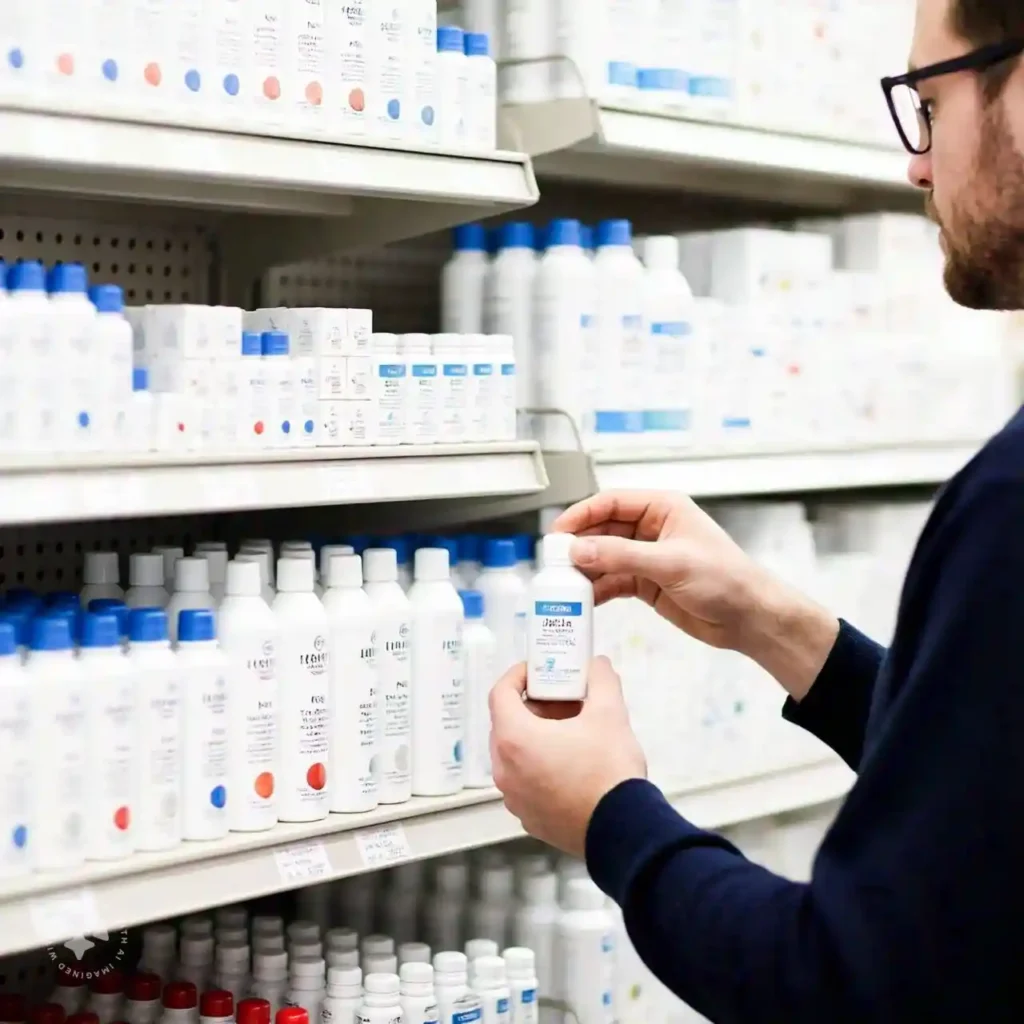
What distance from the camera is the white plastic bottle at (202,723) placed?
6.04 ft

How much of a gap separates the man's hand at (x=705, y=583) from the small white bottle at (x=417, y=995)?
596mm

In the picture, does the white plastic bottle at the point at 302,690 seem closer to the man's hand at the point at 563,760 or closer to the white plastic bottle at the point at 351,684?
the white plastic bottle at the point at 351,684

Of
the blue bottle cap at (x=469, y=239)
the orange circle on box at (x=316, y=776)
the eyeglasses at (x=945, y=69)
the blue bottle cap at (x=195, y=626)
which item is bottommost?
the orange circle on box at (x=316, y=776)

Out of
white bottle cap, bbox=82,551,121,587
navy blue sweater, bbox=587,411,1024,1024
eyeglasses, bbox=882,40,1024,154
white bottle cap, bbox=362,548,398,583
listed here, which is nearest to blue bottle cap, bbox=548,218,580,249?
white bottle cap, bbox=362,548,398,583

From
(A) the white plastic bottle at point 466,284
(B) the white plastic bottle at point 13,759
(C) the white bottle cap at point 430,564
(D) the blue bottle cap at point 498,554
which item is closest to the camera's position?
(B) the white plastic bottle at point 13,759

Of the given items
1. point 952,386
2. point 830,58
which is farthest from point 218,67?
point 952,386

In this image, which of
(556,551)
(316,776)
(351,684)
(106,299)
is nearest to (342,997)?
(316,776)

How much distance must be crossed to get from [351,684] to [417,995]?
0.42 metres

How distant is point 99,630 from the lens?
1.76 m

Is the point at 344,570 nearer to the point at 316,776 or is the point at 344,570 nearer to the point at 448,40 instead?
the point at 316,776

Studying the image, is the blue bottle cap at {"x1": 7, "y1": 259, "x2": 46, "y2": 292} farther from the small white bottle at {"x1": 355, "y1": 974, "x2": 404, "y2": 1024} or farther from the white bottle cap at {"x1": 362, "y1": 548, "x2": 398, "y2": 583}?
the small white bottle at {"x1": 355, "y1": 974, "x2": 404, "y2": 1024}

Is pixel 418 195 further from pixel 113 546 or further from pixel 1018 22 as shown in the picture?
pixel 1018 22

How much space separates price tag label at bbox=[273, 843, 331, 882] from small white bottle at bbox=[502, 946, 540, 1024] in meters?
0.35

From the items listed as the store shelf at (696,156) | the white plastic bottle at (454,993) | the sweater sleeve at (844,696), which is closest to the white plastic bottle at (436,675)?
the white plastic bottle at (454,993)
